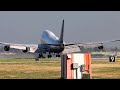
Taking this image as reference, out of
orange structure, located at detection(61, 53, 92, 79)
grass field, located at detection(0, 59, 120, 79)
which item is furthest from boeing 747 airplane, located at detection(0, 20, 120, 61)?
orange structure, located at detection(61, 53, 92, 79)

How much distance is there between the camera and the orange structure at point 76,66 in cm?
2559

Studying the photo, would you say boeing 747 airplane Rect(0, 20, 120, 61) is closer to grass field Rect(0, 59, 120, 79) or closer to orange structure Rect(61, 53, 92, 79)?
grass field Rect(0, 59, 120, 79)

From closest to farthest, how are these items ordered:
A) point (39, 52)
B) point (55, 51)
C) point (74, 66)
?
point (74, 66) → point (55, 51) → point (39, 52)

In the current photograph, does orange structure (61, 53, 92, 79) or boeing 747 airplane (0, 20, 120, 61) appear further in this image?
boeing 747 airplane (0, 20, 120, 61)

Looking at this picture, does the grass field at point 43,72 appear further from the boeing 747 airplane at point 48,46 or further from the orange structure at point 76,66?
the boeing 747 airplane at point 48,46

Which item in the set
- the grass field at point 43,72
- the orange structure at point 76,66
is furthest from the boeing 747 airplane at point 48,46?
the orange structure at point 76,66

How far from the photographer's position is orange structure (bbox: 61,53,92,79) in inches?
1008

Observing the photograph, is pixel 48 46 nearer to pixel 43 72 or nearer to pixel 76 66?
pixel 43 72

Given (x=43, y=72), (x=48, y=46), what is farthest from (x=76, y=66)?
(x=48, y=46)

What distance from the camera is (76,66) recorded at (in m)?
25.9
